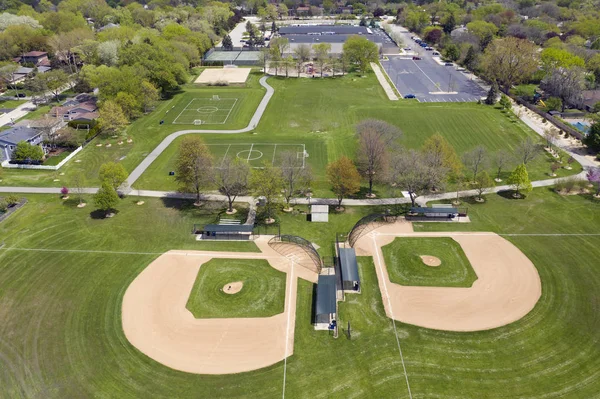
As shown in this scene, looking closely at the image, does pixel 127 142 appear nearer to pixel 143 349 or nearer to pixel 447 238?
pixel 143 349

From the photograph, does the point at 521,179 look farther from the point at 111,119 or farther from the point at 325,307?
the point at 111,119

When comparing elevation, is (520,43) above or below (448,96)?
above

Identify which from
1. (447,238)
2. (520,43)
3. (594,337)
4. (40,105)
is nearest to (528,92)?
(520,43)

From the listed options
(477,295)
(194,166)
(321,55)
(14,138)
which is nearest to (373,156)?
(194,166)

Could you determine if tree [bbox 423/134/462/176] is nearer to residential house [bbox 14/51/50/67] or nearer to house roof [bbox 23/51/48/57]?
residential house [bbox 14/51/50/67]

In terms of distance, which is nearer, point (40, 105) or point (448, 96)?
point (40, 105)

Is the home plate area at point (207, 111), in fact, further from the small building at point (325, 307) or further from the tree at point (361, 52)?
the small building at point (325, 307)
